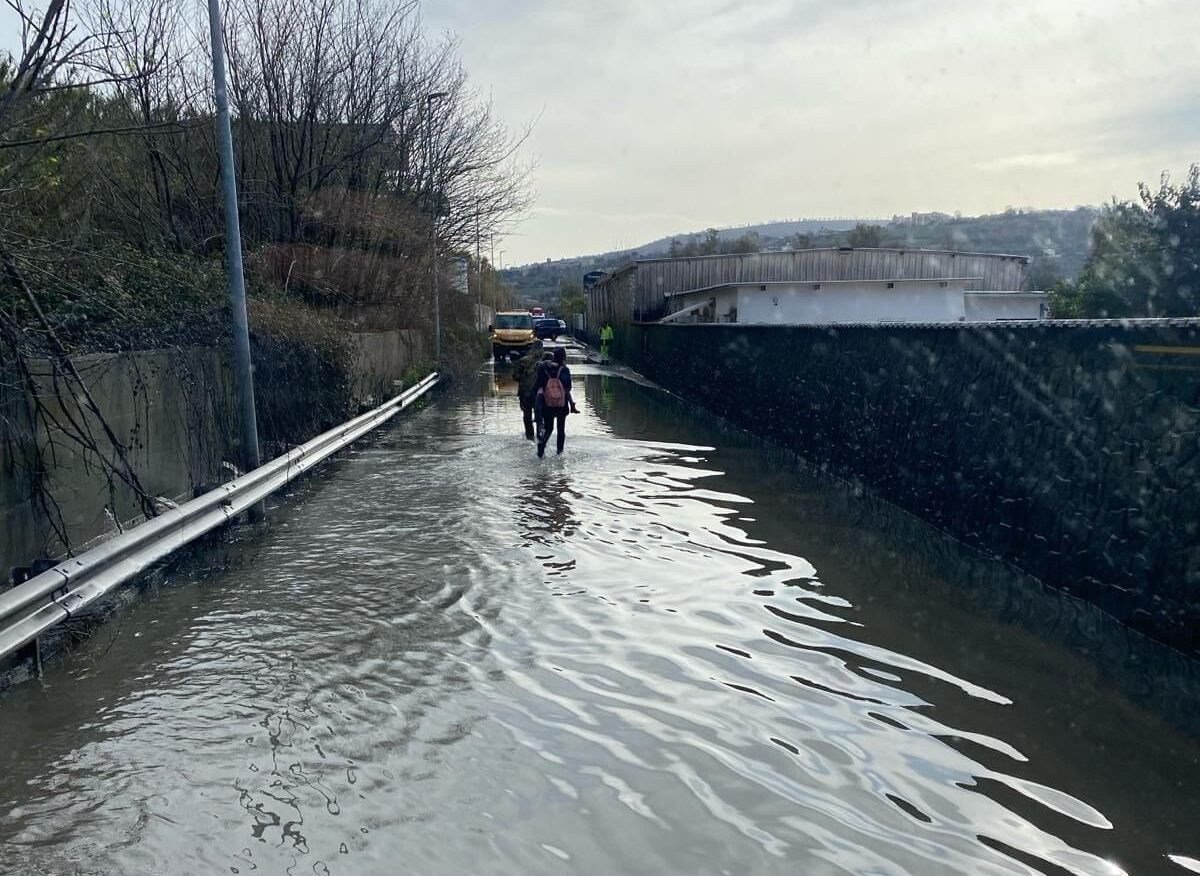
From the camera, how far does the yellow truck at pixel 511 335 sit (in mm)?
49062

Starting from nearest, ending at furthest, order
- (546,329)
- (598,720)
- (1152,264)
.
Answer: (598,720)
(1152,264)
(546,329)

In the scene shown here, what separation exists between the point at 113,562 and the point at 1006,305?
55.5 metres

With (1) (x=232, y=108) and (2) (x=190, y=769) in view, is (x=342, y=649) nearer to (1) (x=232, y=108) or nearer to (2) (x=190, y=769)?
(2) (x=190, y=769)

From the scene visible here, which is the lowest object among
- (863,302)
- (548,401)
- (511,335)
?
(548,401)

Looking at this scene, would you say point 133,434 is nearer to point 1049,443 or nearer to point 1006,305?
point 1049,443

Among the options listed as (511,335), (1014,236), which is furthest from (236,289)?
(1014,236)

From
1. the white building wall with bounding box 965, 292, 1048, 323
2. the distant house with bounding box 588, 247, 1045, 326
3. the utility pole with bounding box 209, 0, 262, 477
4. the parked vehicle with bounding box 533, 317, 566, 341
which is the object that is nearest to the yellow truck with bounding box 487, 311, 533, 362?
the distant house with bounding box 588, 247, 1045, 326

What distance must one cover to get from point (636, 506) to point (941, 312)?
151 ft

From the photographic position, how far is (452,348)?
4678 centimetres

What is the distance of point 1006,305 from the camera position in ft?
182

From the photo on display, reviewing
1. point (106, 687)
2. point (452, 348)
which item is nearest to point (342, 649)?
point (106, 687)

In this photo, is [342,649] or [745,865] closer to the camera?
[745,865]

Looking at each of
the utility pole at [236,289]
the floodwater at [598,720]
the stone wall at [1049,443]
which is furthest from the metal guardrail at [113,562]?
the stone wall at [1049,443]

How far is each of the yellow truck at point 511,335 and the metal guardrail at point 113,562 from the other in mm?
37883
